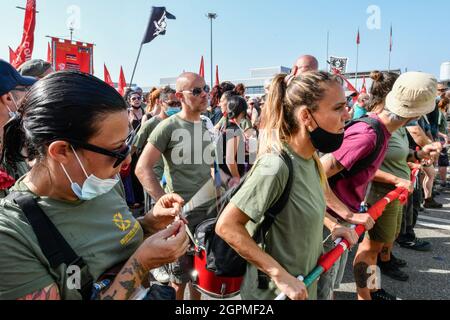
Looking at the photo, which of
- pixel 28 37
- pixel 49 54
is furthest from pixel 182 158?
pixel 49 54

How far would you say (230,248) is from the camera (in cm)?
187

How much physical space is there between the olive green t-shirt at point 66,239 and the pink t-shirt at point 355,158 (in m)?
1.59

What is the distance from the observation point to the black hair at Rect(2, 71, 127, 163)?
1125 millimetres

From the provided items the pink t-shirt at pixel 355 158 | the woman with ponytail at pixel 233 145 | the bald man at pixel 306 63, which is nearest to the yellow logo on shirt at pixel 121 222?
the pink t-shirt at pixel 355 158

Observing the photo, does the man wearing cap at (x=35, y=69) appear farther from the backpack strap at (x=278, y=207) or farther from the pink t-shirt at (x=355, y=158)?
the pink t-shirt at (x=355, y=158)

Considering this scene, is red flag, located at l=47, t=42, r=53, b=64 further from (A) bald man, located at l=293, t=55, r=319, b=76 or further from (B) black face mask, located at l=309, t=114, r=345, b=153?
(B) black face mask, located at l=309, t=114, r=345, b=153

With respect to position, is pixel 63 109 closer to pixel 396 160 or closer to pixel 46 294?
pixel 46 294

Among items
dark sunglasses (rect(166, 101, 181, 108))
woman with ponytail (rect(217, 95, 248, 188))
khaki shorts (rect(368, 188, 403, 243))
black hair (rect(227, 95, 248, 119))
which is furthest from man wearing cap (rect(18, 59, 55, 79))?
khaki shorts (rect(368, 188, 403, 243))

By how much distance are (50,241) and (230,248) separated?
1.04 metres

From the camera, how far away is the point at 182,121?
10.0 feet

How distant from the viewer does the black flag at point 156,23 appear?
4516 millimetres

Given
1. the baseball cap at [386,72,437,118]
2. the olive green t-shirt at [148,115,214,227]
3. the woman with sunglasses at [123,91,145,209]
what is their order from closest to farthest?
1. the baseball cap at [386,72,437,118]
2. the olive green t-shirt at [148,115,214,227]
3. the woman with sunglasses at [123,91,145,209]

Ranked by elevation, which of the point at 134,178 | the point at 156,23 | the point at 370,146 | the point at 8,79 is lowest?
the point at 134,178

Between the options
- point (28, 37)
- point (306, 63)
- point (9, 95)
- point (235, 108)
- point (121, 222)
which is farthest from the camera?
point (28, 37)
